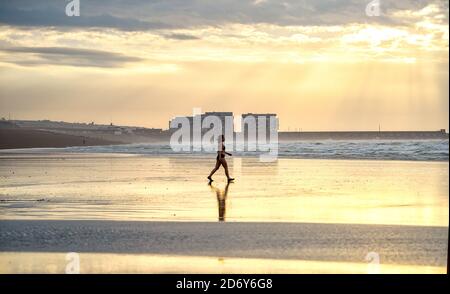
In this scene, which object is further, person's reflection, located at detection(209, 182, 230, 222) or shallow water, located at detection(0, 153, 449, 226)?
person's reflection, located at detection(209, 182, 230, 222)

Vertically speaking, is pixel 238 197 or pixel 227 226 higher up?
pixel 238 197

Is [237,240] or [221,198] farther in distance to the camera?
[221,198]

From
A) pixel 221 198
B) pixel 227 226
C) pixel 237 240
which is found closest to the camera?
pixel 237 240

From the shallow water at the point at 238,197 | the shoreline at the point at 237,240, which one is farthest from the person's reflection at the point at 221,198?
the shoreline at the point at 237,240

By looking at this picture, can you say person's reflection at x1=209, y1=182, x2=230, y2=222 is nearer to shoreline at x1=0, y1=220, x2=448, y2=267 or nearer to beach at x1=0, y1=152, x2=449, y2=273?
beach at x1=0, y1=152, x2=449, y2=273

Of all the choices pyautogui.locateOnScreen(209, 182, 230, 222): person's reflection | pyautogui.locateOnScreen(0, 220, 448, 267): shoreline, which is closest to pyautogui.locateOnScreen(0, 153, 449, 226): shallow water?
pyautogui.locateOnScreen(209, 182, 230, 222): person's reflection

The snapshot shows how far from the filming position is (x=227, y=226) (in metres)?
13.5

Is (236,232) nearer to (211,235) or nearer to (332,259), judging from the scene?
(211,235)

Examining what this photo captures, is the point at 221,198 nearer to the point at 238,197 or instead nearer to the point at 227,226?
the point at 238,197

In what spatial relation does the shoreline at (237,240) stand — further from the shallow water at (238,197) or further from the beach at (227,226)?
the shallow water at (238,197)

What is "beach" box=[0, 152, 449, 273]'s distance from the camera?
10.0m

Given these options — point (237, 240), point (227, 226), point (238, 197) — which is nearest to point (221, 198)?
point (238, 197)

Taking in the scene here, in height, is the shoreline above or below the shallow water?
below
